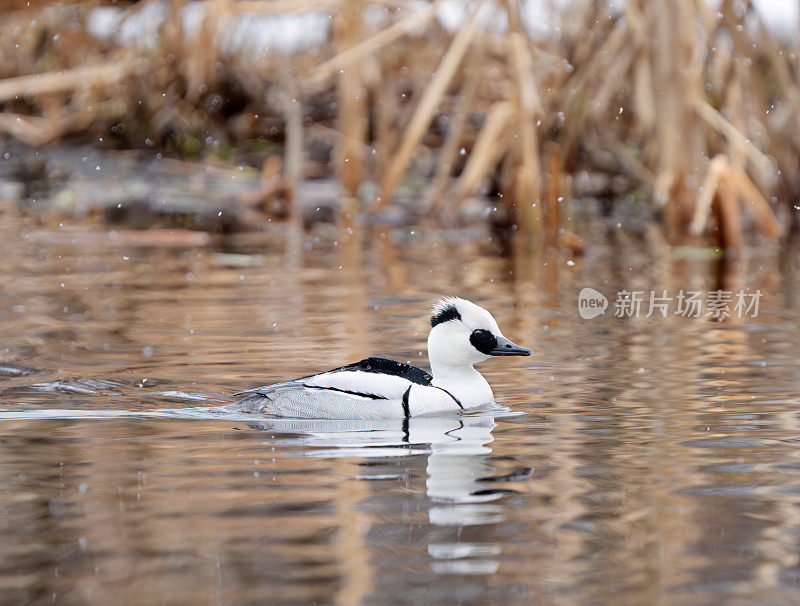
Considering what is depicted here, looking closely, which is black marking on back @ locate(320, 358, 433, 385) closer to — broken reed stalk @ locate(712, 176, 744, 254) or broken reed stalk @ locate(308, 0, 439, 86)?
broken reed stalk @ locate(712, 176, 744, 254)

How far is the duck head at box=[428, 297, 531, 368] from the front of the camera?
5.95m

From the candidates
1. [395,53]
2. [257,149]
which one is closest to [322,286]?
[395,53]

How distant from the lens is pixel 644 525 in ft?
12.8

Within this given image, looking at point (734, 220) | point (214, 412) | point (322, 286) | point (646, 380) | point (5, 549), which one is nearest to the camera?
point (5, 549)

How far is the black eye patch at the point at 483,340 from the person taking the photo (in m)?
5.94

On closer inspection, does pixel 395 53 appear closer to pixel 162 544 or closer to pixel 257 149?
pixel 257 149

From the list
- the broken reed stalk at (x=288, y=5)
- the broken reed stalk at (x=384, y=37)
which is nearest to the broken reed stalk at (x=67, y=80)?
the broken reed stalk at (x=288, y=5)

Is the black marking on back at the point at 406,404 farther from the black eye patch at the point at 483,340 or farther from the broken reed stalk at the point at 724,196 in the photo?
the broken reed stalk at the point at 724,196

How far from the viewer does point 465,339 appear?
5941 millimetres

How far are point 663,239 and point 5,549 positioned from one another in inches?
412

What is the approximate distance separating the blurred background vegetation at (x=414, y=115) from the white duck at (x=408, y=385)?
560cm

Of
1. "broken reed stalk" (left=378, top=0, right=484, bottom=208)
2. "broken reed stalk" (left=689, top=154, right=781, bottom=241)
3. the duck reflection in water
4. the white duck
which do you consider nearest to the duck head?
the white duck

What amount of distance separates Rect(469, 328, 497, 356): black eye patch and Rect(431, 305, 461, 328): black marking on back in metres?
0.11

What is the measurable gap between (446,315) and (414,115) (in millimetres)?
7448
